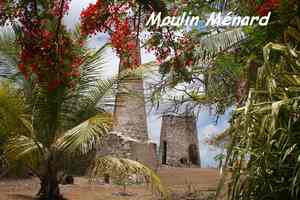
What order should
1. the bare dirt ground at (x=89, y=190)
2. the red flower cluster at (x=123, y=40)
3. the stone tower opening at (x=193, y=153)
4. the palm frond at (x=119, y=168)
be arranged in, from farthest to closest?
1. the stone tower opening at (x=193, y=153)
2. the bare dirt ground at (x=89, y=190)
3. the palm frond at (x=119, y=168)
4. the red flower cluster at (x=123, y=40)

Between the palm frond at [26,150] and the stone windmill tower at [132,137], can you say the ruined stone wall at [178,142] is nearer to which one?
the stone windmill tower at [132,137]

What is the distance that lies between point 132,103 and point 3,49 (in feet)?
17.8

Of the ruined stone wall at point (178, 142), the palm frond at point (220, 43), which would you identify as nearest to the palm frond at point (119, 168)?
the palm frond at point (220, 43)

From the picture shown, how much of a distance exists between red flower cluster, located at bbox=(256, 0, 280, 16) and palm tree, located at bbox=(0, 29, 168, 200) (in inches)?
135

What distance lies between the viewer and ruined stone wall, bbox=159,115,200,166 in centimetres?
1869

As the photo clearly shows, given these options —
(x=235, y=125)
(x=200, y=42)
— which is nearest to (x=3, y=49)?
(x=200, y=42)

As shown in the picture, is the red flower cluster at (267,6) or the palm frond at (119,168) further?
the palm frond at (119,168)

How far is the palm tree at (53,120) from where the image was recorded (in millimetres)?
8094

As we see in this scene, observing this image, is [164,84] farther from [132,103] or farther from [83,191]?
[132,103]

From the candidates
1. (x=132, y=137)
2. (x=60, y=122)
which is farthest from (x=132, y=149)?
(x=60, y=122)

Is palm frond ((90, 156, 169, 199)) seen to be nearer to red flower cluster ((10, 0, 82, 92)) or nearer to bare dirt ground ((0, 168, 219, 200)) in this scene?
bare dirt ground ((0, 168, 219, 200))

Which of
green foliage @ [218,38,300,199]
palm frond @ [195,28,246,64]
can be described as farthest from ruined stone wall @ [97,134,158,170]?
green foliage @ [218,38,300,199]

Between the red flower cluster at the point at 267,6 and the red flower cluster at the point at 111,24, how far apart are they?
4.36 feet

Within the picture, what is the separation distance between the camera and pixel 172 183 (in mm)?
13211
